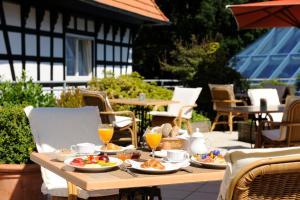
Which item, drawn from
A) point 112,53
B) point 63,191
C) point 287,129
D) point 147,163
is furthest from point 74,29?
point 147,163

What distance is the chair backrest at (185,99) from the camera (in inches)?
333

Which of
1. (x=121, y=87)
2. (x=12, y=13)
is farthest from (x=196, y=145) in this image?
(x=121, y=87)

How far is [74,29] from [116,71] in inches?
109

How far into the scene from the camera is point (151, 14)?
42.8 feet

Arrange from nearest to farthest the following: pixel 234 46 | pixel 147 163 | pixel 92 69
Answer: pixel 147 163, pixel 92 69, pixel 234 46

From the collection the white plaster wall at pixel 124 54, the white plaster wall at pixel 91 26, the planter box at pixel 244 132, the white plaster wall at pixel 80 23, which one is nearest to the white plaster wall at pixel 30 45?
the white plaster wall at pixel 80 23

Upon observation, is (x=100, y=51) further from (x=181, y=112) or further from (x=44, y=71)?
(x=181, y=112)

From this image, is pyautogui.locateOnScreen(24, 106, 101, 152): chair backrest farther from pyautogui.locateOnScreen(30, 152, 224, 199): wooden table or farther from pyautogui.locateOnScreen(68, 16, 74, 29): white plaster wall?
pyautogui.locateOnScreen(68, 16, 74, 29): white plaster wall

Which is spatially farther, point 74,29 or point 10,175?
point 74,29

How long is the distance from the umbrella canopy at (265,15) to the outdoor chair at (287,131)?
2.38m

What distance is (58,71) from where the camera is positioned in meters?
10.5

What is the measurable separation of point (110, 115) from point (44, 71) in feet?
12.1

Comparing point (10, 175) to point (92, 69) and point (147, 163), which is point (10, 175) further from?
point (92, 69)

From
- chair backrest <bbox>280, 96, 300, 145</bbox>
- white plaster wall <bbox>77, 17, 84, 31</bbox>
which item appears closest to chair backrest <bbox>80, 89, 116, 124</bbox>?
chair backrest <bbox>280, 96, 300, 145</bbox>
